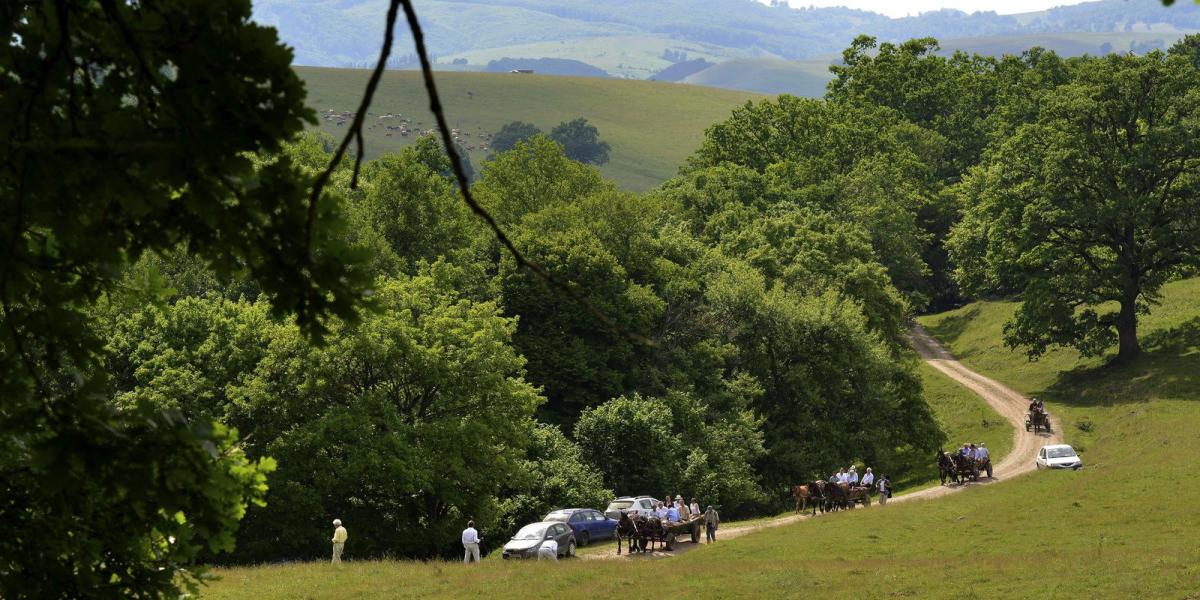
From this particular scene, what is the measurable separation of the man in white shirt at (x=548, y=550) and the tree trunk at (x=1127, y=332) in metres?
44.0

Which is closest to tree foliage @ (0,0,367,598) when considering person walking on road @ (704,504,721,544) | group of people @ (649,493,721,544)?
group of people @ (649,493,721,544)

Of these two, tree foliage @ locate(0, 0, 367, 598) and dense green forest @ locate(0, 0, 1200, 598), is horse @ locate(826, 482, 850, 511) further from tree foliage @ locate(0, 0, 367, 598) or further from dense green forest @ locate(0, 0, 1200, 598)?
tree foliage @ locate(0, 0, 367, 598)

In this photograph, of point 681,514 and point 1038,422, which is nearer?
point 681,514

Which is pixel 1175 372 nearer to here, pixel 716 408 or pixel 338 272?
pixel 716 408

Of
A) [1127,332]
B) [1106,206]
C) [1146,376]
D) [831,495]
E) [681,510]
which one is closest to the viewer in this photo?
[681,510]

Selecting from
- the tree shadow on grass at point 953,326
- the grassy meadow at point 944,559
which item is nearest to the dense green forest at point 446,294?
the tree shadow on grass at point 953,326

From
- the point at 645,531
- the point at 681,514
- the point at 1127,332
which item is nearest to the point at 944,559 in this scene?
the point at 645,531

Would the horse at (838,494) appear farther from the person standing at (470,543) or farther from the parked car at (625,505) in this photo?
the person standing at (470,543)

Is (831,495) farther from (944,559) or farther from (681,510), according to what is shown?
(944,559)

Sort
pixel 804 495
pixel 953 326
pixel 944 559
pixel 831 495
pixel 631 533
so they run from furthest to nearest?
pixel 953 326
pixel 804 495
pixel 831 495
pixel 631 533
pixel 944 559

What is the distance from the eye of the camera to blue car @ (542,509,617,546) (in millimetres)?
42159

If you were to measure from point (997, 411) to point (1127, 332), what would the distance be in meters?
8.50

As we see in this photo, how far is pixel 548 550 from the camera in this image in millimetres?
37531

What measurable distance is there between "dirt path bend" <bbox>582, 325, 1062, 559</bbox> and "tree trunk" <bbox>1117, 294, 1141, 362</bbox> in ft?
18.5
